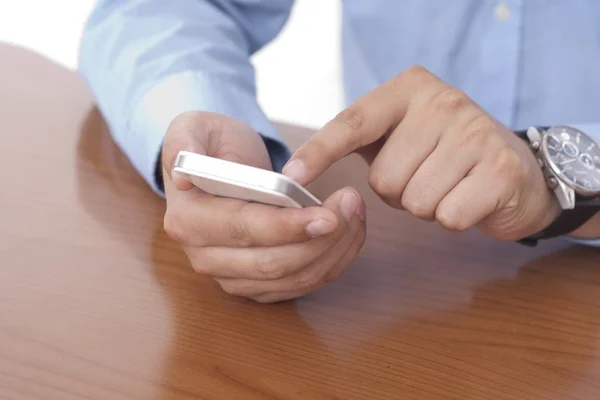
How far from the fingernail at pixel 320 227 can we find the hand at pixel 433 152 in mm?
58

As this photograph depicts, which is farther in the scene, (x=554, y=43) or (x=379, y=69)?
(x=379, y=69)

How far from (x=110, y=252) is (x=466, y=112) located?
297 millimetres

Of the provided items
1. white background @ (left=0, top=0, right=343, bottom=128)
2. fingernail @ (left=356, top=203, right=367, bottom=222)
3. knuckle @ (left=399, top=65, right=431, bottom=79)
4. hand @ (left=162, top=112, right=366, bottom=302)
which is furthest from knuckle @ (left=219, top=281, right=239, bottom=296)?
white background @ (left=0, top=0, right=343, bottom=128)

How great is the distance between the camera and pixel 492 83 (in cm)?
88

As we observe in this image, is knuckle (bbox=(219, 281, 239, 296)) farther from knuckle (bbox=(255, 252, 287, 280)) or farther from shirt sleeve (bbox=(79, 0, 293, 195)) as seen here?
shirt sleeve (bbox=(79, 0, 293, 195))

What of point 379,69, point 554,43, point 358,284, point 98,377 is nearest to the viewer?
point 98,377

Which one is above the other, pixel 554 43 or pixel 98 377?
pixel 554 43

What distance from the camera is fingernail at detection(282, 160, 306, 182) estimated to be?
46 cm

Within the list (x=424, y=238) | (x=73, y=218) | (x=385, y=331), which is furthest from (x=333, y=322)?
(x=73, y=218)

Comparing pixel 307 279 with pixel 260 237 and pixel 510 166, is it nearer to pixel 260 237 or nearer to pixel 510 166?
pixel 260 237

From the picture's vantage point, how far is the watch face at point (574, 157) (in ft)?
1.86

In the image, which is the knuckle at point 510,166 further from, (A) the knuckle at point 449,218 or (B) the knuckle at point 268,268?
(B) the knuckle at point 268,268

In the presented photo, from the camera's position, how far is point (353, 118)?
500 millimetres

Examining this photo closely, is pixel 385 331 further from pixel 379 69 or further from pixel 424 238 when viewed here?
pixel 379 69
